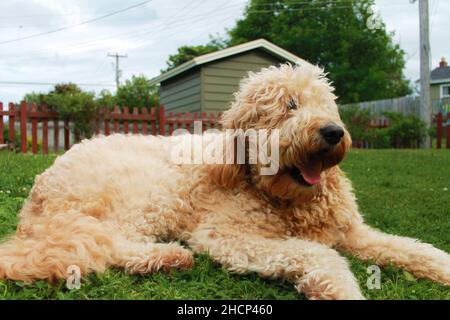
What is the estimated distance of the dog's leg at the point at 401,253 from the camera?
10.0 feet

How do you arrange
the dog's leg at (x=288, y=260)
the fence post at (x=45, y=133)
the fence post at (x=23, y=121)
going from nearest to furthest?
the dog's leg at (x=288, y=260), the fence post at (x=23, y=121), the fence post at (x=45, y=133)

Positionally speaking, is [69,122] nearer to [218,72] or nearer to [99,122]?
[99,122]

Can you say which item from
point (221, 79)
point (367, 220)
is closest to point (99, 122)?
point (221, 79)

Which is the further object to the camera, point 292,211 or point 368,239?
point 368,239

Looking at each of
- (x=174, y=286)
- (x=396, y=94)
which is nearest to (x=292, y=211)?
(x=174, y=286)

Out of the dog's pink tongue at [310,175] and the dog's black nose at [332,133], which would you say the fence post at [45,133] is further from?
the dog's black nose at [332,133]

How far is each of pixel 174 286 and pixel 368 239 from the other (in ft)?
5.06

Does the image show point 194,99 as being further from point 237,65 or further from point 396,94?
point 396,94

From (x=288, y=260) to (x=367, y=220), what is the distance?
8.85ft

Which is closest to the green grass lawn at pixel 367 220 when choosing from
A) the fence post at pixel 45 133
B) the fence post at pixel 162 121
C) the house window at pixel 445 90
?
the fence post at pixel 45 133

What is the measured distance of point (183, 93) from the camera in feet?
59.2

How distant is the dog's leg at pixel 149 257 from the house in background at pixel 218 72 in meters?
13.4

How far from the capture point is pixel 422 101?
17531 mm

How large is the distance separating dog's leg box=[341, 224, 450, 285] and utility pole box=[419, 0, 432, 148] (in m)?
14.8
